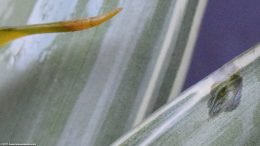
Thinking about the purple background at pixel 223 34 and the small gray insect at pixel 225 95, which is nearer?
the small gray insect at pixel 225 95

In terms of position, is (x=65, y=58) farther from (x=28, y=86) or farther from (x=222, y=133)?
(x=222, y=133)

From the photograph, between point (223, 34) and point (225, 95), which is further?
point (223, 34)

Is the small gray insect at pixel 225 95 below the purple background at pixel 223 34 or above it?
below

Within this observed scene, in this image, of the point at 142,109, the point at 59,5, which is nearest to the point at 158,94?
the point at 142,109
